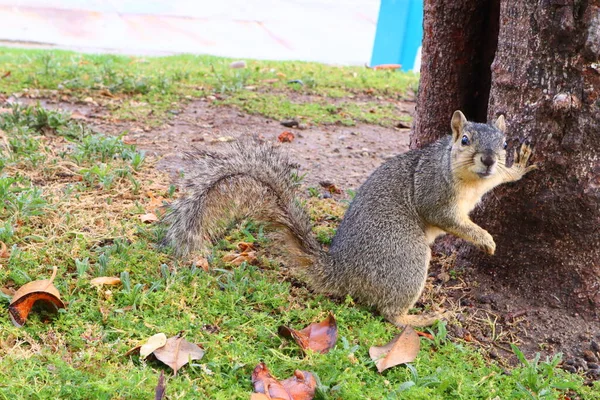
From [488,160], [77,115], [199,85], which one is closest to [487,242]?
[488,160]

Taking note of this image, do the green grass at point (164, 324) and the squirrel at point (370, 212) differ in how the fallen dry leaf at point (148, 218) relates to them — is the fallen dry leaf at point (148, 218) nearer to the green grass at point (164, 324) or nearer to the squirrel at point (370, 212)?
the green grass at point (164, 324)

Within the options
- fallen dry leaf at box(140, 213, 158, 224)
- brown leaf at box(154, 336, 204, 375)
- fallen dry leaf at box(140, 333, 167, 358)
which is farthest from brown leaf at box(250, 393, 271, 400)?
fallen dry leaf at box(140, 213, 158, 224)

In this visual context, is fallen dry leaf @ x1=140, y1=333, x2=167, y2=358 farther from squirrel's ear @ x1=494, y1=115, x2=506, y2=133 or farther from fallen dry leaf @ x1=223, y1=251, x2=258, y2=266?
squirrel's ear @ x1=494, y1=115, x2=506, y2=133

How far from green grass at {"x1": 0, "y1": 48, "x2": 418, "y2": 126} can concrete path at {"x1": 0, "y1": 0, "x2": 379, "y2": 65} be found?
6.37 ft

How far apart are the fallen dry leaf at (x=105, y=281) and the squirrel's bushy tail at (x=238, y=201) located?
26 cm

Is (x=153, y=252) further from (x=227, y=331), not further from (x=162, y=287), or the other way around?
(x=227, y=331)

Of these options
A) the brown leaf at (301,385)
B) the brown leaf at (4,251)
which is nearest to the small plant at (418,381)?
the brown leaf at (301,385)

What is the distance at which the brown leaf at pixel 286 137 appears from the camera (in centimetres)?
468

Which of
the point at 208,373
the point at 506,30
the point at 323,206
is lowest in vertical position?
the point at 208,373

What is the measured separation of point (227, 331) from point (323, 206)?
4.21 feet

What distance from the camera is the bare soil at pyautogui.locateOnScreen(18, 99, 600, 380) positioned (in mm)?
2766

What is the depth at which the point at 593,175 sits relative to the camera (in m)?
2.72

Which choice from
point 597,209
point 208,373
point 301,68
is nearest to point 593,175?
point 597,209

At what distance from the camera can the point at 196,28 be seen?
33.4ft
